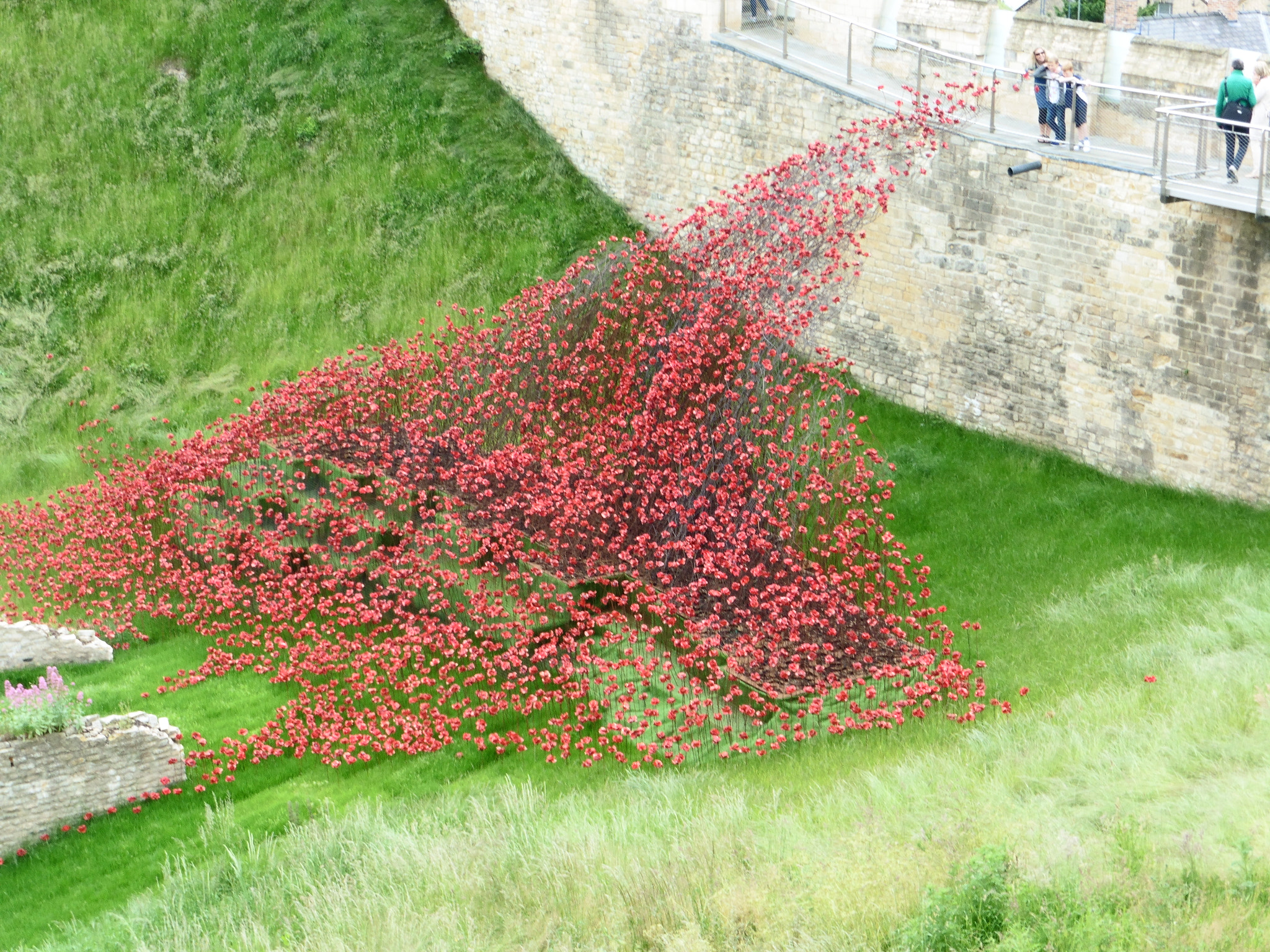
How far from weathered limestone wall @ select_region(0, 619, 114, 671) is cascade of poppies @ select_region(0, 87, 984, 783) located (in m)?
0.57

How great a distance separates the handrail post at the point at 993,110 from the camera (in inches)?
723

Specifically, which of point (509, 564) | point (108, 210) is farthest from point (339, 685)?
point (108, 210)

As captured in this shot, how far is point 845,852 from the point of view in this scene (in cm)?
985

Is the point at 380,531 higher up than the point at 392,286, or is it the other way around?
the point at 392,286

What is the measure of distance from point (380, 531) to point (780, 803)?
290 inches

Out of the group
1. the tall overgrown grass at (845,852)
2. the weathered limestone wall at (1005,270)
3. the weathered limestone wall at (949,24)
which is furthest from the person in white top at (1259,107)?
the tall overgrown grass at (845,852)

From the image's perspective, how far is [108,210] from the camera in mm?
24188

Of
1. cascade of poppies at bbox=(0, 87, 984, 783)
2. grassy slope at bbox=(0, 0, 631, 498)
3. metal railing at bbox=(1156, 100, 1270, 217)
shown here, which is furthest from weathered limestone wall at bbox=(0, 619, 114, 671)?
metal railing at bbox=(1156, 100, 1270, 217)

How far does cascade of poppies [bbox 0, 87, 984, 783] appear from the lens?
47.7ft

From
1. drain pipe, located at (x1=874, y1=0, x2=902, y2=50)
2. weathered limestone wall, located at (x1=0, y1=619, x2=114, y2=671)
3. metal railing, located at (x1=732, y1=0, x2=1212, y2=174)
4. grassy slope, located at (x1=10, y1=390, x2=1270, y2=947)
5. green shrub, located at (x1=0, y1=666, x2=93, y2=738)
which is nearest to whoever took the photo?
grassy slope, located at (x1=10, y1=390, x2=1270, y2=947)

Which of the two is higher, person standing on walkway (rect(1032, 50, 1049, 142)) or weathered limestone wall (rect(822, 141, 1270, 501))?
person standing on walkway (rect(1032, 50, 1049, 142))

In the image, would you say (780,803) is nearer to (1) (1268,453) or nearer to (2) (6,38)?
(1) (1268,453)

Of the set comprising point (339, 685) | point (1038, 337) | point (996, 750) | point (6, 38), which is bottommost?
point (339, 685)

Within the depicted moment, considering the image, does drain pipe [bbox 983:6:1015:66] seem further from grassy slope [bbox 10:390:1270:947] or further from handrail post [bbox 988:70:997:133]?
grassy slope [bbox 10:390:1270:947]
